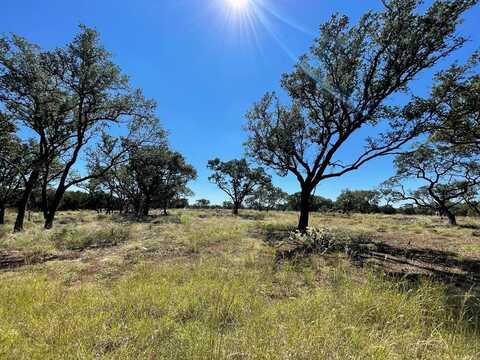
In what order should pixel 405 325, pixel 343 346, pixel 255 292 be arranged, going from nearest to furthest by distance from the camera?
pixel 343 346 → pixel 405 325 → pixel 255 292

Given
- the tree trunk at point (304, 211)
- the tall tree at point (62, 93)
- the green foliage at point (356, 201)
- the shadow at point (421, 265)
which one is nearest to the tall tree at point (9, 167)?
the tall tree at point (62, 93)

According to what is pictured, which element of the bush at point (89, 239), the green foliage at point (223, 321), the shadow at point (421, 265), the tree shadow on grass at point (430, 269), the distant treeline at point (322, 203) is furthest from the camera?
the distant treeline at point (322, 203)

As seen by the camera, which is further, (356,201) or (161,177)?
(356,201)

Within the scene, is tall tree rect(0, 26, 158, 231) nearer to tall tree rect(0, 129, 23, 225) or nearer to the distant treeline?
tall tree rect(0, 129, 23, 225)

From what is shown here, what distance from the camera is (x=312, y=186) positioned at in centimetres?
1412

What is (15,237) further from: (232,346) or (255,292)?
(232,346)

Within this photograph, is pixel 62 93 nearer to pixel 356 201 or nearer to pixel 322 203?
pixel 356 201

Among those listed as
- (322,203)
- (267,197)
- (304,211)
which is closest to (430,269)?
(304,211)

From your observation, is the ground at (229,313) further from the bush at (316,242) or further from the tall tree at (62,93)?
the tall tree at (62,93)

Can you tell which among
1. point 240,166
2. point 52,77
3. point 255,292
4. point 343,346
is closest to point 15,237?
point 52,77

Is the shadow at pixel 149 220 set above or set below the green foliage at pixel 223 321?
above

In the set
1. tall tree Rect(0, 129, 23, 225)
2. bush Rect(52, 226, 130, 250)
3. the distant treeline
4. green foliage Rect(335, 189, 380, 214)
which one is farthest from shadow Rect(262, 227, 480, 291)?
green foliage Rect(335, 189, 380, 214)

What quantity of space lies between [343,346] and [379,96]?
12212 millimetres

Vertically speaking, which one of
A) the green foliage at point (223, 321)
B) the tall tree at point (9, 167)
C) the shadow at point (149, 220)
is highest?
the tall tree at point (9, 167)
